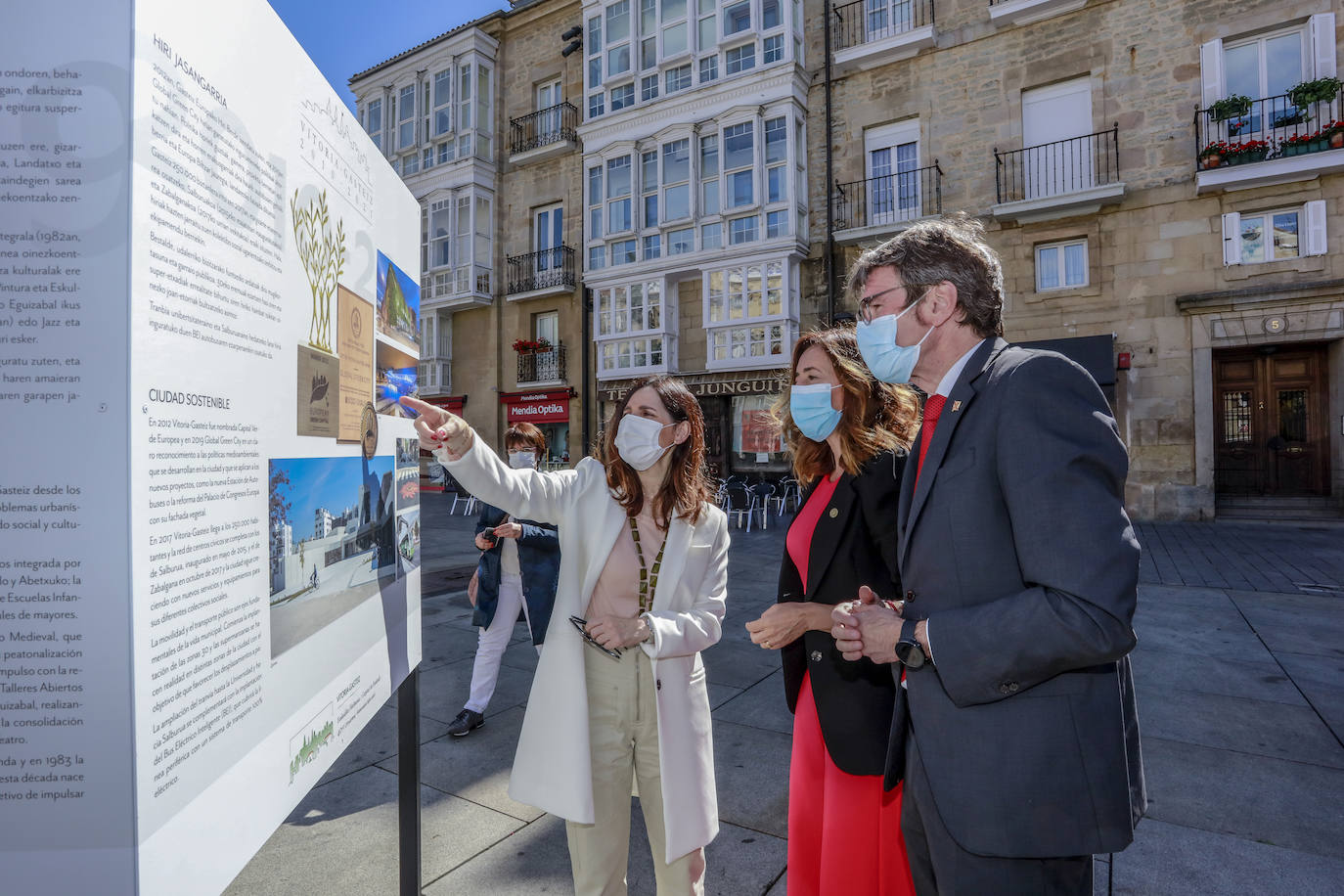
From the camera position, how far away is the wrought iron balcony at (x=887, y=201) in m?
14.9

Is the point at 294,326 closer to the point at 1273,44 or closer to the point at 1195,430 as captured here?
the point at 1195,430

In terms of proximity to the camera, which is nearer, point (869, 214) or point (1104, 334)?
point (1104, 334)

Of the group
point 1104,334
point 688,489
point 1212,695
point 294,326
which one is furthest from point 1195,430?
point 294,326

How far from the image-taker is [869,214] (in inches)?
→ 620

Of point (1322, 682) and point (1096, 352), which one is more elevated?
point (1096, 352)

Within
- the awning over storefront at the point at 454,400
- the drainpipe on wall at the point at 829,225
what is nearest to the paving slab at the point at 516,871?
the drainpipe on wall at the point at 829,225

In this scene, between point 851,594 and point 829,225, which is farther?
point 829,225

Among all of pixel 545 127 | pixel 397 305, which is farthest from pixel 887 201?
pixel 397 305

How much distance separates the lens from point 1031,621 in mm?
1286

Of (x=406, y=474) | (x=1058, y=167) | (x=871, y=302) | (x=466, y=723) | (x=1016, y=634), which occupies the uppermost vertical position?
(x=1058, y=167)

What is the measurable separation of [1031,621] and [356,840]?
292cm

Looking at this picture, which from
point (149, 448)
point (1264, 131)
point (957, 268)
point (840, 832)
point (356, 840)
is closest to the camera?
point (149, 448)

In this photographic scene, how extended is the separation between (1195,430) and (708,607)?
46.2ft

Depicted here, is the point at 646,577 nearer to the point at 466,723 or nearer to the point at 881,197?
the point at 466,723
